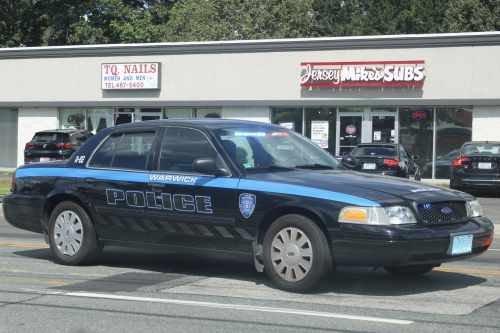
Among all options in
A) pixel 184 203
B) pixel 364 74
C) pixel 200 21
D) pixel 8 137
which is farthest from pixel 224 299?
pixel 200 21

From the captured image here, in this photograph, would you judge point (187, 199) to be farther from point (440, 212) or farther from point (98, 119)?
point (98, 119)

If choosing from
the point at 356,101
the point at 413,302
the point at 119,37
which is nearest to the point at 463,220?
the point at 413,302

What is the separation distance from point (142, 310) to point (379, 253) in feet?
6.79

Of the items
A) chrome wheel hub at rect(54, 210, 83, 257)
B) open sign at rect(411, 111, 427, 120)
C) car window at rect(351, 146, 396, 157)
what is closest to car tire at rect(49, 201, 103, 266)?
chrome wheel hub at rect(54, 210, 83, 257)

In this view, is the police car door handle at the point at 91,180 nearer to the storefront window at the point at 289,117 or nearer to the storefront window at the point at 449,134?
the storefront window at the point at 289,117

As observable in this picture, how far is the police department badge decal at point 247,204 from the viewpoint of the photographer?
5824 millimetres

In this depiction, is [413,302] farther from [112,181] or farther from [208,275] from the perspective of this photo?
[112,181]

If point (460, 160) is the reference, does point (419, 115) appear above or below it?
above

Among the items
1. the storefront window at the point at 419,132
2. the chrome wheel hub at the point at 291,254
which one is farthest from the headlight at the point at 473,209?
the storefront window at the point at 419,132

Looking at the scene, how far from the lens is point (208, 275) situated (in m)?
6.56

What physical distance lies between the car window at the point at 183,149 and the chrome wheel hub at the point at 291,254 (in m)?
1.19

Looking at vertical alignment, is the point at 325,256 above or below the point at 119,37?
below

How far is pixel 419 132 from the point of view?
71.9 feet

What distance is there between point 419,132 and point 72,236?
17.1 metres
